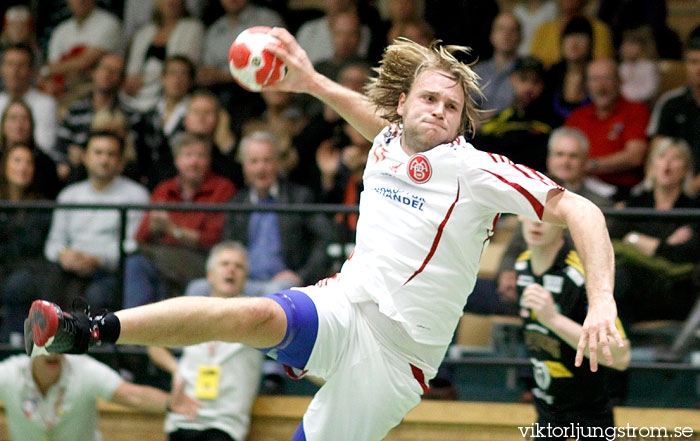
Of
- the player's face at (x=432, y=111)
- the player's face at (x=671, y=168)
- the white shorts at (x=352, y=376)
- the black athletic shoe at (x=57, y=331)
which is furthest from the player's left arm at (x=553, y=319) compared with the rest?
the black athletic shoe at (x=57, y=331)

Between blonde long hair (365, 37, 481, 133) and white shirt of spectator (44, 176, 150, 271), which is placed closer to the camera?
blonde long hair (365, 37, 481, 133)

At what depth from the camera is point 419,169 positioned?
167 inches

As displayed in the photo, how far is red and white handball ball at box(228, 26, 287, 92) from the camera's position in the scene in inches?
181

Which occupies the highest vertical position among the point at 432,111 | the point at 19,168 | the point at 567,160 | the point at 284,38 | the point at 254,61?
the point at 284,38

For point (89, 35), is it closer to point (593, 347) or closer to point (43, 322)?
point (43, 322)

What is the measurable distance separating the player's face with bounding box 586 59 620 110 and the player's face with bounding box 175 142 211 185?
2942mm

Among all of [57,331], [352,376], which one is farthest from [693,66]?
[57,331]

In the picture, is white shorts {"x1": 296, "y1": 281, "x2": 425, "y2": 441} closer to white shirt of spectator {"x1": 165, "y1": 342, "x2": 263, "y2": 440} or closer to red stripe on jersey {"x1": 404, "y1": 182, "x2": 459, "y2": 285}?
red stripe on jersey {"x1": 404, "y1": 182, "x2": 459, "y2": 285}

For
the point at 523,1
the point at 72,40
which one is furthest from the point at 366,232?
the point at 72,40

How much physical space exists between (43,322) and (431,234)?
1.60 m

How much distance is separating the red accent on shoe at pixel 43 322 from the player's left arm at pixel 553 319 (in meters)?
2.38

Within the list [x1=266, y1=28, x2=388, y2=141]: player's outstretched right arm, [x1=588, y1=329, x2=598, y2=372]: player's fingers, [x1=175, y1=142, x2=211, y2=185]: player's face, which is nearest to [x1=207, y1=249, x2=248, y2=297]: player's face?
[x1=175, y1=142, x2=211, y2=185]: player's face

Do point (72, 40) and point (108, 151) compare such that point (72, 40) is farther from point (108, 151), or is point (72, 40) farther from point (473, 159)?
point (473, 159)

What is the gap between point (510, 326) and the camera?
6309mm
